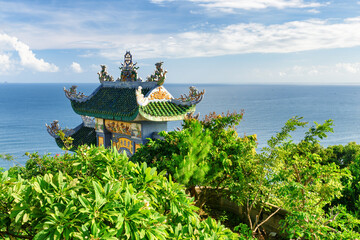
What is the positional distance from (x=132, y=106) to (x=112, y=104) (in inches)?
52.4

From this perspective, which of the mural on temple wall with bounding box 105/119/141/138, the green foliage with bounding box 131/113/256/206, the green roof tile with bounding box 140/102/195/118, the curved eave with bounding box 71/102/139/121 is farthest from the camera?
the mural on temple wall with bounding box 105/119/141/138

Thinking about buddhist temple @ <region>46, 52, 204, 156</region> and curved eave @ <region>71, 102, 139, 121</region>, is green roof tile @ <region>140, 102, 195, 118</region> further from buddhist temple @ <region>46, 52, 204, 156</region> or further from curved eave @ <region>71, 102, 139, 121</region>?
curved eave @ <region>71, 102, 139, 121</region>

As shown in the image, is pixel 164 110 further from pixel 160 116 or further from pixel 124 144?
pixel 124 144

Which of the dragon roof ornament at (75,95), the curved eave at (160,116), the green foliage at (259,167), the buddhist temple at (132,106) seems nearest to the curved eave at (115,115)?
the buddhist temple at (132,106)

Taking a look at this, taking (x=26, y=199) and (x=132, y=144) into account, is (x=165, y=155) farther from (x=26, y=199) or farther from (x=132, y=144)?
(x=26, y=199)

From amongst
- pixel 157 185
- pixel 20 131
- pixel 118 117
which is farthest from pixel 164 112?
pixel 20 131

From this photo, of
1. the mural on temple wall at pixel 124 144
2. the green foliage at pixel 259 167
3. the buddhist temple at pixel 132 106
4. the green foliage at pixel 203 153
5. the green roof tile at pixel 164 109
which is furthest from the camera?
the mural on temple wall at pixel 124 144

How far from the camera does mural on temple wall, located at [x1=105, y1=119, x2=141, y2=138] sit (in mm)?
10680

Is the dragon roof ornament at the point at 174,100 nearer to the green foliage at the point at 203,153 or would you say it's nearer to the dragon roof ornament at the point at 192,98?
the dragon roof ornament at the point at 192,98

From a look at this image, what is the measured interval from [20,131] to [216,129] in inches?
3362

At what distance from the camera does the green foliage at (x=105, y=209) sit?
263 centimetres

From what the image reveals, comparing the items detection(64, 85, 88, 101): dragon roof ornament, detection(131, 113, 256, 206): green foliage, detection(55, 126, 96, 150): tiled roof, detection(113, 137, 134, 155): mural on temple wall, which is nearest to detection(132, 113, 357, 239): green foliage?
detection(131, 113, 256, 206): green foliage

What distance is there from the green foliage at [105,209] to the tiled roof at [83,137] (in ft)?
34.2

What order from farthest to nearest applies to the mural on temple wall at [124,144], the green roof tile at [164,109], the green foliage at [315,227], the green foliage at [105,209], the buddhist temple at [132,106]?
the mural on temple wall at [124,144] → the buddhist temple at [132,106] → the green roof tile at [164,109] → the green foliage at [315,227] → the green foliage at [105,209]
